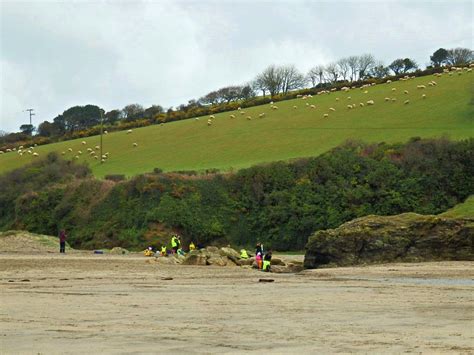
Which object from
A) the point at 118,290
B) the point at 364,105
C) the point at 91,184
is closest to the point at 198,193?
the point at 91,184

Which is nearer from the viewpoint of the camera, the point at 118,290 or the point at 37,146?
the point at 118,290

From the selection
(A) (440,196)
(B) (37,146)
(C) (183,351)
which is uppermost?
(B) (37,146)

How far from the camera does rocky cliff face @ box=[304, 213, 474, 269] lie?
3497 centimetres

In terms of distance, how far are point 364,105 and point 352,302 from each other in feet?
236

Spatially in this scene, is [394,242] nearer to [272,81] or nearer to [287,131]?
[287,131]

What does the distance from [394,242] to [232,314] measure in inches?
827

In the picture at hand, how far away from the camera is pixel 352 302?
18516mm

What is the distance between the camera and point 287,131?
81625 millimetres

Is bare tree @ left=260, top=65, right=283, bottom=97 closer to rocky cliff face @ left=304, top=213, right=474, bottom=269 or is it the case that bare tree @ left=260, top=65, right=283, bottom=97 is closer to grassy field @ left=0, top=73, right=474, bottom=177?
grassy field @ left=0, top=73, right=474, bottom=177

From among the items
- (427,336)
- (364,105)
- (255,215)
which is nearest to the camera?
(427,336)

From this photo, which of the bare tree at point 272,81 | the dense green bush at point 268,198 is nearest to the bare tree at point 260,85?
the bare tree at point 272,81

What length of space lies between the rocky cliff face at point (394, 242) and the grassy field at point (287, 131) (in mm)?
31268

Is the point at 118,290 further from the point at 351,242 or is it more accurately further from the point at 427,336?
the point at 351,242

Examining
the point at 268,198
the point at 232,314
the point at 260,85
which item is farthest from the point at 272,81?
the point at 232,314
